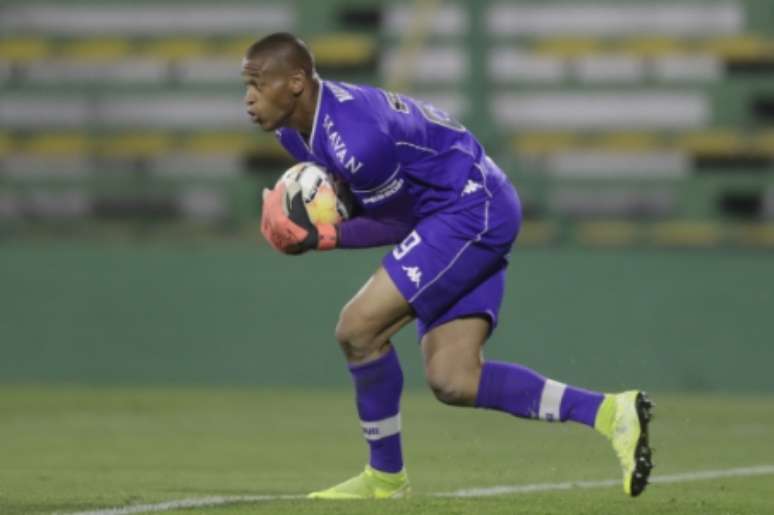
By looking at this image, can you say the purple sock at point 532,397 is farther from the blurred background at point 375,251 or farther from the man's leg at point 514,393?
the blurred background at point 375,251

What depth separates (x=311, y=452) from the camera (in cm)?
1015

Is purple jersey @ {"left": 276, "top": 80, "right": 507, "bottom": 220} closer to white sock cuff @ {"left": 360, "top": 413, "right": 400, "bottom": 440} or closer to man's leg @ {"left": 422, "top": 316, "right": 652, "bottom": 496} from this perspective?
man's leg @ {"left": 422, "top": 316, "right": 652, "bottom": 496}

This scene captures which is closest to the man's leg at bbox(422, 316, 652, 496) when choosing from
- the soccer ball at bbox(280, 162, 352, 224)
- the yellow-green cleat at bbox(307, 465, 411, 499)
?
the yellow-green cleat at bbox(307, 465, 411, 499)

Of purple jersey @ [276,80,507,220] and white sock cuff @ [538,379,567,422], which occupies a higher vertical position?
purple jersey @ [276,80,507,220]

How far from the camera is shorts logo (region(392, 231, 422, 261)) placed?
23.0 ft

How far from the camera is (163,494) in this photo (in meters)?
7.32

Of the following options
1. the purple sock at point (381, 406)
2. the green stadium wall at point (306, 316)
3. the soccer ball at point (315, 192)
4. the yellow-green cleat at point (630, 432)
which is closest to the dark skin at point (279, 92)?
the soccer ball at point (315, 192)

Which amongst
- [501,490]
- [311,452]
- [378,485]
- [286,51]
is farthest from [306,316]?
[286,51]

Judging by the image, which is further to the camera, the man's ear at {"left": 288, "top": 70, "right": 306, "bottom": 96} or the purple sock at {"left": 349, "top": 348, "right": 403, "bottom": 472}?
the purple sock at {"left": 349, "top": 348, "right": 403, "bottom": 472}

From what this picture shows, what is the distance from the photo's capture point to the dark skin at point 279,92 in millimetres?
6828

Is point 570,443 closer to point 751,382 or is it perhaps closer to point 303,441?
point 303,441

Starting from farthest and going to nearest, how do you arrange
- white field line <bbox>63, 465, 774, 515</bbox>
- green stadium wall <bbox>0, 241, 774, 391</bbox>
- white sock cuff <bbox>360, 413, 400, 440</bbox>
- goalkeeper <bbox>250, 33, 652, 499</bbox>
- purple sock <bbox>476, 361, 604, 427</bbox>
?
green stadium wall <bbox>0, 241, 774, 391</bbox> → white sock cuff <bbox>360, 413, 400, 440</bbox> → purple sock <bbox>476, 361, 604, 427</bbox> → goalkeeper <bbox>250, 33, 652, 499</bbox> → white field line <bbox>63, 465, 774, 515</bbox>

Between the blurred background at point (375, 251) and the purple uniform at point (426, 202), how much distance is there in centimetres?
741

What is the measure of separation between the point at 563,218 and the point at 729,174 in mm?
2103
